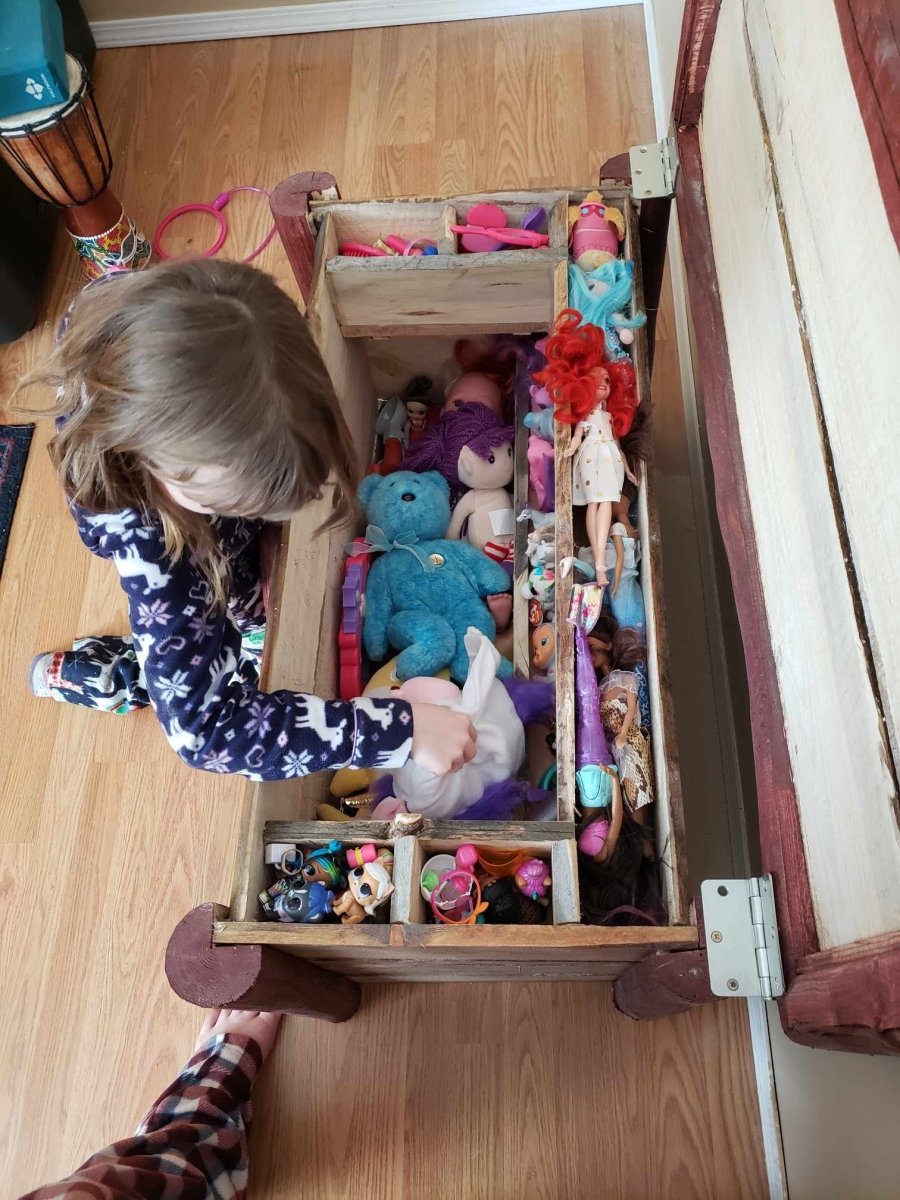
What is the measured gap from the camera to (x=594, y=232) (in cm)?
113

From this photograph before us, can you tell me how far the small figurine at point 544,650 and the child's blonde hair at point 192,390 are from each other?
453 mm

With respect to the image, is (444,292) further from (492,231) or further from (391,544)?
(391,544)

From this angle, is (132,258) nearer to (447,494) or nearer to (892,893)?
(447,494)

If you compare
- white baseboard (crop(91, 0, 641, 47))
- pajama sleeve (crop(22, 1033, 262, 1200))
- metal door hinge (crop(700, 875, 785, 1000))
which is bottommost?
pajama sleeve (crop(22, 1033, 262, 1200))

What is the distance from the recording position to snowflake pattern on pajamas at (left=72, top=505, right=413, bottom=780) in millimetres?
806

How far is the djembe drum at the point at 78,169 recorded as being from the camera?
1.44 meters

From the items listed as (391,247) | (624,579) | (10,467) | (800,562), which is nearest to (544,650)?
(624,579)

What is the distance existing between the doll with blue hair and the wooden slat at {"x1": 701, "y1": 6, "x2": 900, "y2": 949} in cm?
16

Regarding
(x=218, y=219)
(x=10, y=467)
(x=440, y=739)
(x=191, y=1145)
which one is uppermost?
(x=218, y=219)

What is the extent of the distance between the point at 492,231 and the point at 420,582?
1.60 ft

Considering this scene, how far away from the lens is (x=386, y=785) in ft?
3.62

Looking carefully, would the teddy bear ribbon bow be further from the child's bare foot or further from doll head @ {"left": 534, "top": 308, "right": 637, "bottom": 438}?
the child's bare foot

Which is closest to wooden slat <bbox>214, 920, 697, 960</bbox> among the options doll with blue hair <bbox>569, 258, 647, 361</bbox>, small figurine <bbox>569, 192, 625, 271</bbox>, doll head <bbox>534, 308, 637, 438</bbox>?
doll head <bbox>534, 308, 637, 438</bbox>

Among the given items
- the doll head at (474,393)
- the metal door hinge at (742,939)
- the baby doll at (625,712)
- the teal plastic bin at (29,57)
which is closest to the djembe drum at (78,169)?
the teal plastic bin at (29,57)
